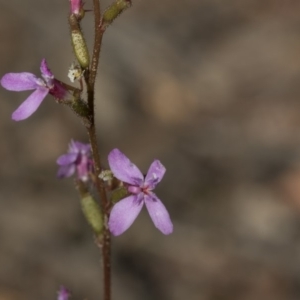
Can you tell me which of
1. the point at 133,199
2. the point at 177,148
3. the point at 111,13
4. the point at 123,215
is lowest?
the point at 123,215

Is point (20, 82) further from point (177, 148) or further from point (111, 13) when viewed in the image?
point (177, 148)

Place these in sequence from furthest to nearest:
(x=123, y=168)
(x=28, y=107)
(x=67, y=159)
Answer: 1. (x=67, y=159)
2. (x=123, y=168)
3. (x=28, y=107)

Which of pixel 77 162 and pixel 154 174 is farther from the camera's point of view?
pixel 77 162

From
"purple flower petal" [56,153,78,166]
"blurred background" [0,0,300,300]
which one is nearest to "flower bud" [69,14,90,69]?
"purple flower petal" [56,153,78,166]

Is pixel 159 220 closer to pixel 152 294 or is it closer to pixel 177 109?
pixel 152 294

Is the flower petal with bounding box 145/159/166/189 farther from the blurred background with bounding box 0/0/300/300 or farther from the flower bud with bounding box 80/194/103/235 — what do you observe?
the blurred background with bounding box 0/0/300/300

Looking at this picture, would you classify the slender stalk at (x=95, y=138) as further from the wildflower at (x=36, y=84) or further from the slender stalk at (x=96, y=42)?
the wildflower at (x=36, y=84)

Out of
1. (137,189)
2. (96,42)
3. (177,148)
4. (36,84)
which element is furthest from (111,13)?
(177,148)
